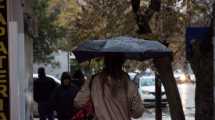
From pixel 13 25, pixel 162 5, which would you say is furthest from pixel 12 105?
pixel 162 5

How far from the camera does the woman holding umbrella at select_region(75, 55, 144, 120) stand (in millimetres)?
7367

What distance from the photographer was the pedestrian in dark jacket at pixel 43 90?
17906mm

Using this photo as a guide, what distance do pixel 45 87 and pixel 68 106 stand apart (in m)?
3.28

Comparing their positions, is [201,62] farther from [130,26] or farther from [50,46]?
[50,46]

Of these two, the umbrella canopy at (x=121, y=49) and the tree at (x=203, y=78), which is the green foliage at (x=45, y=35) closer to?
the tree at (x=203, y=78)

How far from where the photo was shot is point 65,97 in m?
14.7

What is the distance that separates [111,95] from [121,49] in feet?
2.37

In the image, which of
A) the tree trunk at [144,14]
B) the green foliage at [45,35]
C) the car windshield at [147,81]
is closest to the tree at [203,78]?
the tree trunk at [144,14]

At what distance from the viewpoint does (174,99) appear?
16.5 m

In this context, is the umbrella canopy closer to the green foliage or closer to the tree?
the tree

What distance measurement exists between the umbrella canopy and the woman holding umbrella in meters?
0.46

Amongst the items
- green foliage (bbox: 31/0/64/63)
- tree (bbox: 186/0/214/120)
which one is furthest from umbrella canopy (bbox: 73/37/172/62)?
green foliage (bbox: 31/0/64/63)

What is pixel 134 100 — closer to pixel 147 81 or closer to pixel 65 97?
pixel 65 97

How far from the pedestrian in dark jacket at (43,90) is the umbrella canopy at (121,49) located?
32.1ft
